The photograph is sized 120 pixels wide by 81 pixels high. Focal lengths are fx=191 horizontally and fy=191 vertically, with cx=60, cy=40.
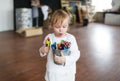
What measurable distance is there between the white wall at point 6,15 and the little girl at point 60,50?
4.72 meters

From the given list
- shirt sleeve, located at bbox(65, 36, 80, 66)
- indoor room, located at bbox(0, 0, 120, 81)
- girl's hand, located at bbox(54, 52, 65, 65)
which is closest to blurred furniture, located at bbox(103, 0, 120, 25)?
indoor room, located at bbox(0, 0, 120, 81)

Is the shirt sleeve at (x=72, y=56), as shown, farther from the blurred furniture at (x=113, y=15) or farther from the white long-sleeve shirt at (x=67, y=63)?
the blurred furniture at (x=113, y=15)

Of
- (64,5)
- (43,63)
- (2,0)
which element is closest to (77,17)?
(64,5)

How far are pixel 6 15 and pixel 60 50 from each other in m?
4.98

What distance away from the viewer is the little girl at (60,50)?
4.28ft

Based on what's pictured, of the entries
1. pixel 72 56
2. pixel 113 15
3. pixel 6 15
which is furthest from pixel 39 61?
pixel 113 15

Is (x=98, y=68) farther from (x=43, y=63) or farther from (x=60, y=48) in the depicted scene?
(x=60, y=48)

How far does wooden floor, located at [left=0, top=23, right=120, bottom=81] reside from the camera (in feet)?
8.91

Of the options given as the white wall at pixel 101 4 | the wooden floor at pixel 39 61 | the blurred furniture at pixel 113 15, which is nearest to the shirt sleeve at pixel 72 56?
the wooden floor at pixel 39 61

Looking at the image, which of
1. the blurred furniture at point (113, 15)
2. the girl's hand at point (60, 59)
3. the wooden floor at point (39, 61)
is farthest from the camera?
the blurred furniture at point (113, 15)

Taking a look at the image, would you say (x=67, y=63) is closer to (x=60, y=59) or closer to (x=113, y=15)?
(x=60, y=59)

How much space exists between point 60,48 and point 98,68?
194cm

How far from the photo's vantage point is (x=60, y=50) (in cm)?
129

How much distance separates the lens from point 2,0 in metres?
5.71
